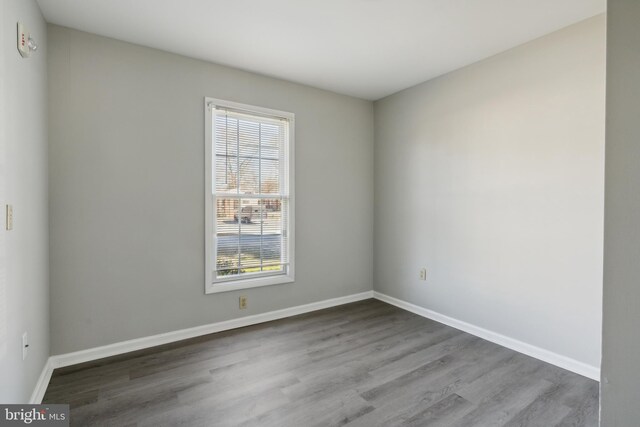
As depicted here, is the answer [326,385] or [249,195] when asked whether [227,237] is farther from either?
[326,385]

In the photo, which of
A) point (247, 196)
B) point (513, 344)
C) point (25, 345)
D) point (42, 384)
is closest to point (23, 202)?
point (25, 345)

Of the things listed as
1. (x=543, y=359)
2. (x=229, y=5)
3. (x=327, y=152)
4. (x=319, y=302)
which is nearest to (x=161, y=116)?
(x=229, y=5)

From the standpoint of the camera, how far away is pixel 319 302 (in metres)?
3.77

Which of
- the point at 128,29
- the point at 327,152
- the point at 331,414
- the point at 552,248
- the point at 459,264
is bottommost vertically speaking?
the point at 331,414

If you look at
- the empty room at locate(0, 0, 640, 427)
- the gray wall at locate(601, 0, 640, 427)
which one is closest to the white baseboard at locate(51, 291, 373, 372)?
the empty room at locate(0, 0, 640, 427)

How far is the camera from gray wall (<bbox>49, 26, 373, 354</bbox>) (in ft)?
7.95

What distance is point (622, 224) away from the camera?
90 cm

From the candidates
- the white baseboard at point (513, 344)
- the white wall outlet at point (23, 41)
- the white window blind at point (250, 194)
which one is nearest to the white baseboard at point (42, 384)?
the white window blind at point (250, 194)

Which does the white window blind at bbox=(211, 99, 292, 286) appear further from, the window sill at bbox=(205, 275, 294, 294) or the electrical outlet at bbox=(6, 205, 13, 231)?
the electrical outlet at bbox=(6, 205, 13, 231)

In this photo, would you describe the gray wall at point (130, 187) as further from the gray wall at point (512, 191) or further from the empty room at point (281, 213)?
the gray wall at point (512, 191)

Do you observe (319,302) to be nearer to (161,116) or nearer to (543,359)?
(543,359)

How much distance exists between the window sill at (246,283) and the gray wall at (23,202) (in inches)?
48.5

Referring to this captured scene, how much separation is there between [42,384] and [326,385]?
190 cm

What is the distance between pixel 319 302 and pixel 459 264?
5.36 ft
